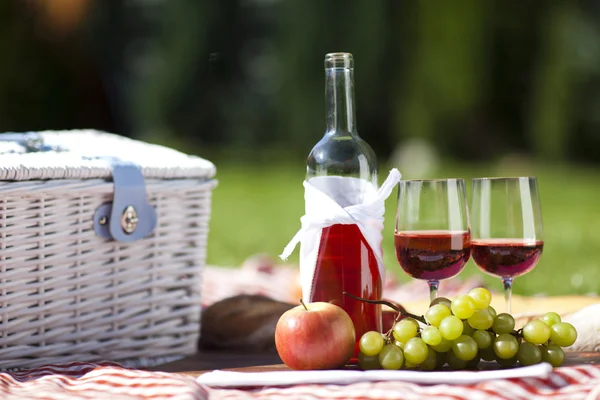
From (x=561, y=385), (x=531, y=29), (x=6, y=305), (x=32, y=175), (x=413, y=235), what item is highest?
(x=531, y=29)

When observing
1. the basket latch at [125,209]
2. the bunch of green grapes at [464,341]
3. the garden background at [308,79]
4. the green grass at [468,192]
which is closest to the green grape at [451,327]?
the bunch of green grapes at [464,341]

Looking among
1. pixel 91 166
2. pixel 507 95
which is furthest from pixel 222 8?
pixel 91 166

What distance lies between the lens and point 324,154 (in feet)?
5.54

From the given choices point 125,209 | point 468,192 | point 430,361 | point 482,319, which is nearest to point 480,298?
point 482,319

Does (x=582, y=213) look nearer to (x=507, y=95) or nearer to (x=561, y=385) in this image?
(x=507, y=95)

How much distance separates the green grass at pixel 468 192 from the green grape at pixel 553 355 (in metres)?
1.54

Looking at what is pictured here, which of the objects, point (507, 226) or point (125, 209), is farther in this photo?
point (125, 209)

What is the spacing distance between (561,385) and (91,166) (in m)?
1.10

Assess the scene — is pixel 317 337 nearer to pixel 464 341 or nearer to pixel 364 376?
pixel 364 376

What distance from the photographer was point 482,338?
1.55 meters

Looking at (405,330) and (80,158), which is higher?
(80,158)

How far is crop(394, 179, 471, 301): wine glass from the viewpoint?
162 cm

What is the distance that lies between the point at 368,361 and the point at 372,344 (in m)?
0.04

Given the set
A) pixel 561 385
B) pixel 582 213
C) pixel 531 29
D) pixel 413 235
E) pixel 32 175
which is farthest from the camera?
pixel 531 29
